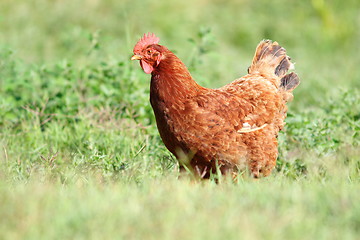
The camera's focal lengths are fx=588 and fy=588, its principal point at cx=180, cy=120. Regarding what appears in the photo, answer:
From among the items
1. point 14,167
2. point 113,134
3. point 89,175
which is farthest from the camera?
point 113,134

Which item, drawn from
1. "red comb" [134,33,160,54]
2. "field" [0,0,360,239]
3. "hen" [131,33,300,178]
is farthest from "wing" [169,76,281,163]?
"red comb" [134,33,160,54]

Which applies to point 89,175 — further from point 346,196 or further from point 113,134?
point 346,196

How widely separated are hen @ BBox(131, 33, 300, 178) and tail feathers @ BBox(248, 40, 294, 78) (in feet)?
1.99

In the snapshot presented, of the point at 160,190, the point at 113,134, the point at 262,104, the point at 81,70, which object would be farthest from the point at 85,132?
the point at 160,190

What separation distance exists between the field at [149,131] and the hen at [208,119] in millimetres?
194

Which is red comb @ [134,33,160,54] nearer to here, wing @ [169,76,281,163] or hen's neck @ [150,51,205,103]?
hen's neck @ [150,51,205,103]

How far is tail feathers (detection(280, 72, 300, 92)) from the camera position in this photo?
18.0 feet

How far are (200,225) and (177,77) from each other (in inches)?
68.6

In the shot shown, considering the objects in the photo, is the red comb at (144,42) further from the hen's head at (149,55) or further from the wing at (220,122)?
the wing at (220,122)

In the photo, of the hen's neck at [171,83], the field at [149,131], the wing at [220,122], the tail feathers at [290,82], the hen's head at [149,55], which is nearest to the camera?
the field at [149,131]

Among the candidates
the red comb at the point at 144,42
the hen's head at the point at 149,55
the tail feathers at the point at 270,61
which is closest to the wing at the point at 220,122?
the hen's head at the point at 149,55

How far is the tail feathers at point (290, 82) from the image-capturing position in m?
5.48

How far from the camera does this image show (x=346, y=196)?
10.9 feet

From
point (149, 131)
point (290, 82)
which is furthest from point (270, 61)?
point (149, 131)
